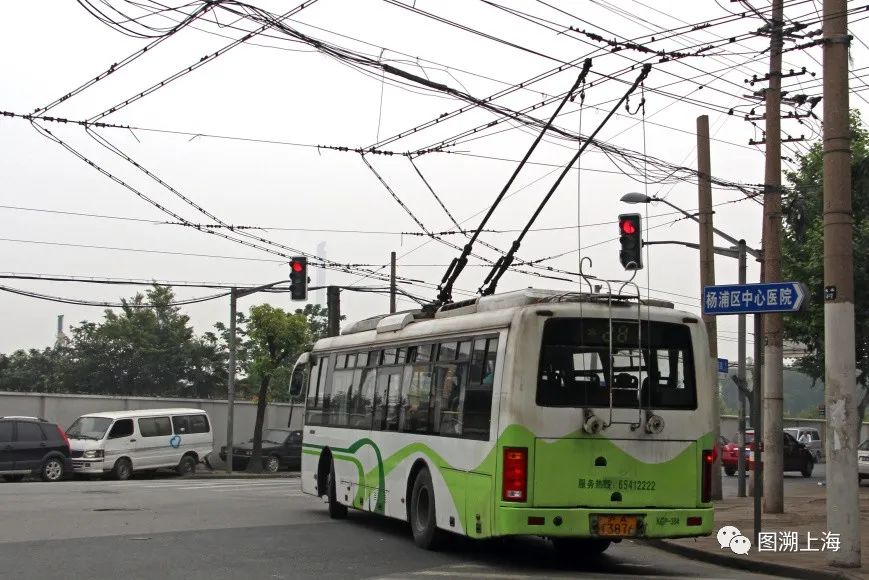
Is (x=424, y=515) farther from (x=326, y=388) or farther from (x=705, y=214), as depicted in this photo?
(x=705, y=214)

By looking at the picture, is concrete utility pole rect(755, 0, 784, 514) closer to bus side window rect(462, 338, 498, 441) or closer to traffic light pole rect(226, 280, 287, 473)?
bus side window rect(462, 338, 498, 441)

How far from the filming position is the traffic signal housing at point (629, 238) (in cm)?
2041

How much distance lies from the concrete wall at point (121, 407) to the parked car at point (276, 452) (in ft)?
3.91

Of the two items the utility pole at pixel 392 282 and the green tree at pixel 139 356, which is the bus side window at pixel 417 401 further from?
the green tree at pixel 139 356

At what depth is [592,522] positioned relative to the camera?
12047mm

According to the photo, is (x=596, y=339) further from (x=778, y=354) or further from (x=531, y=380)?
(x=778, y=354)

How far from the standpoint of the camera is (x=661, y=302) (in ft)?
43.0

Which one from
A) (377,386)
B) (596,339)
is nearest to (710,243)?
(377,386)

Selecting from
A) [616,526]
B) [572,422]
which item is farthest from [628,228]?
[616,526]

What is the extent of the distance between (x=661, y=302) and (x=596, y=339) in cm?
110

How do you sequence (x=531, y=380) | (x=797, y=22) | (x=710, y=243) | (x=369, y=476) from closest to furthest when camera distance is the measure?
(x=531, y=380)
(x=369, y=476)
(x=797, y=22)
(x=710, y=243)

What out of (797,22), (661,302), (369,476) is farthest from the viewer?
(797,22)

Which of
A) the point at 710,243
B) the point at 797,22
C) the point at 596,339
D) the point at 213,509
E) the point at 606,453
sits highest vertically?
the point at 797,22

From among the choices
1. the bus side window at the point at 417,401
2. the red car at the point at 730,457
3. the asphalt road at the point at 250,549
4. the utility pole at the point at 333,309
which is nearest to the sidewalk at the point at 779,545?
the asphalt road at the point at 250,549
